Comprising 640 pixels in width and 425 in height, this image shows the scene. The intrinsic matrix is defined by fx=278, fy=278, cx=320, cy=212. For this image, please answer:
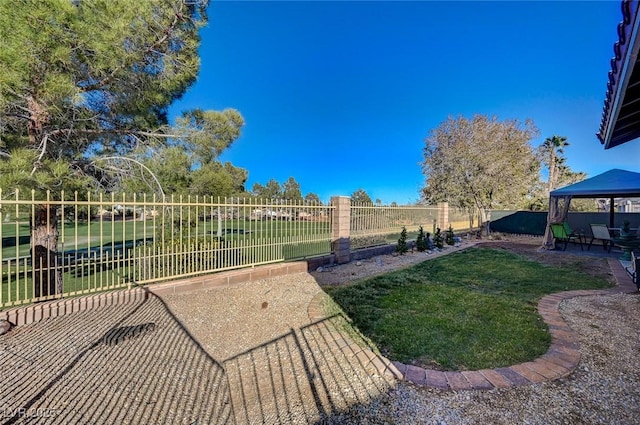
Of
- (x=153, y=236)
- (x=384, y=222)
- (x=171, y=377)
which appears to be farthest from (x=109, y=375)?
(x=384, y=222)

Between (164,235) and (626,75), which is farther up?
(626,75)

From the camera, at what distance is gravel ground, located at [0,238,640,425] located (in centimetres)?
201

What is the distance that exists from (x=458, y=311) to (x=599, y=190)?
27.1ft

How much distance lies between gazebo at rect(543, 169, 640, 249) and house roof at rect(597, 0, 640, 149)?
5.60m

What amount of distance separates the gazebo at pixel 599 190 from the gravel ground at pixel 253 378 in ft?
21.4

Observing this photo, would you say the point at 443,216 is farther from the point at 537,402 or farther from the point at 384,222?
the point at 537,402

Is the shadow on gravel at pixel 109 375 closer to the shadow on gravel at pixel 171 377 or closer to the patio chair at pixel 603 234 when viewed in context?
the shadow on gravel at pixel 171 377

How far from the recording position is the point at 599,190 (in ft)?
27.9

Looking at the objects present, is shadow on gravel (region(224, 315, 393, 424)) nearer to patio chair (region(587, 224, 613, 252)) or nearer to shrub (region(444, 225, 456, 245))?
shrub (region(444, 225, 456, 245))

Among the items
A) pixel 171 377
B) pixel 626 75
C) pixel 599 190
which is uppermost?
pixel 626 75

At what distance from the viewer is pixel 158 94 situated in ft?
16.7

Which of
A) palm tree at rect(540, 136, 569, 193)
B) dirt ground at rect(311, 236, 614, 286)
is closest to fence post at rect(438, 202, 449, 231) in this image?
dirt ground at rect(311, 236, 614, 286)

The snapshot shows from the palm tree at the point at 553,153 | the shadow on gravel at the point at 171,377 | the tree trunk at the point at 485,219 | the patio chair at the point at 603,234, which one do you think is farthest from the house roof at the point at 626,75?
the palm tree at the point at 553,153

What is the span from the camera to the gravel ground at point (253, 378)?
2006mm
